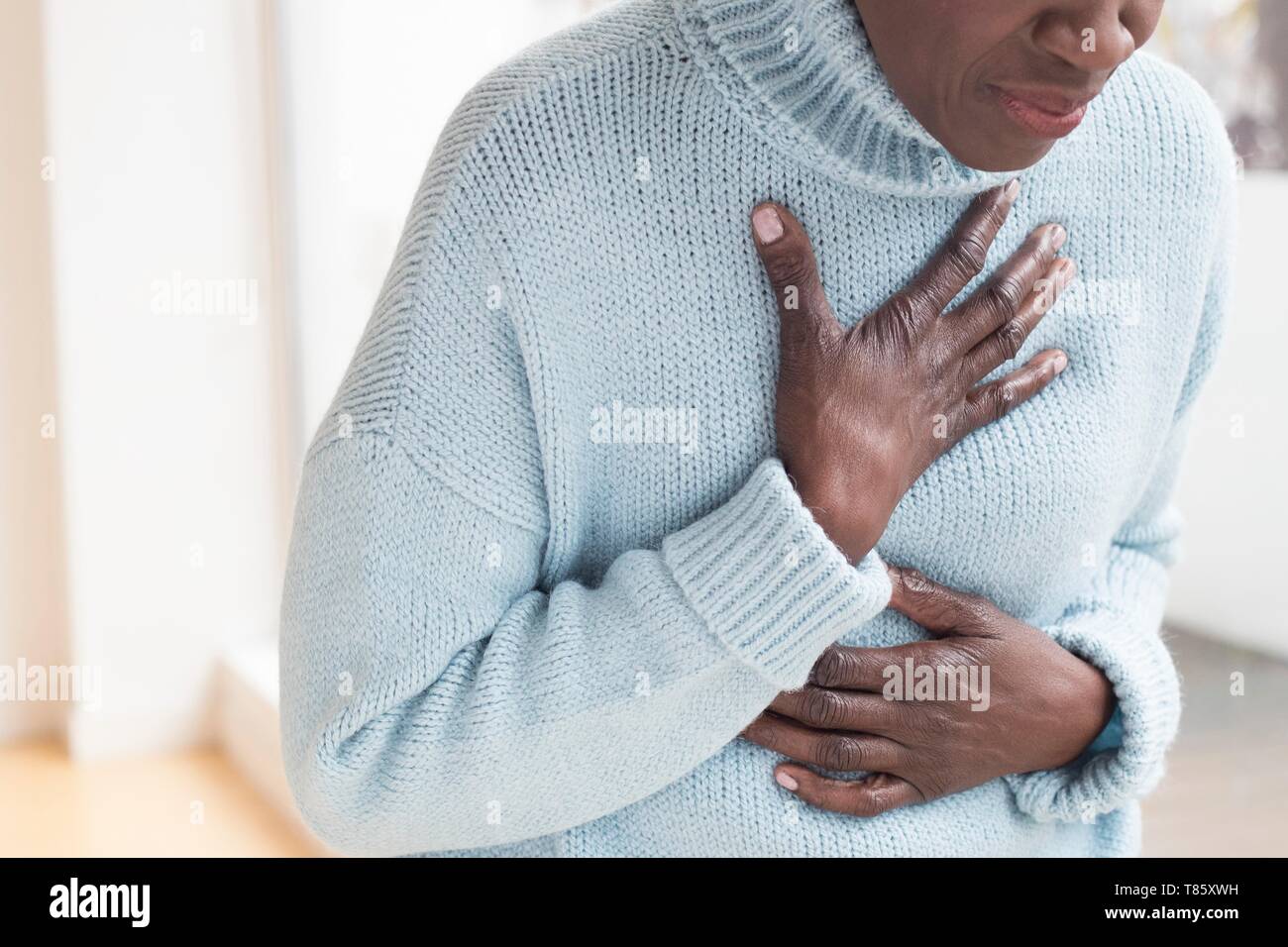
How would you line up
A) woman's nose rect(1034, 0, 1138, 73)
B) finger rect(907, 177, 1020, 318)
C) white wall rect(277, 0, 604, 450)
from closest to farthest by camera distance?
1. woman's nose rect(1034, 0, 1138, 73)
2. finger rect(907, 177, 1020, 318)
3. white wall rect(277, 0, 604, 450)

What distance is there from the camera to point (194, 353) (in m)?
1.95

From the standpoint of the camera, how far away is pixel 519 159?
71cm

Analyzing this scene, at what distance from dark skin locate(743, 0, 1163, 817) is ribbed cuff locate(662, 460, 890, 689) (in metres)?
0.02

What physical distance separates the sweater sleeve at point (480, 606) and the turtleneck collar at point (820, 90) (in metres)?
0.15

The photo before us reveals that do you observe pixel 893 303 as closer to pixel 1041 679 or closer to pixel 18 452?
pixel 1041 679

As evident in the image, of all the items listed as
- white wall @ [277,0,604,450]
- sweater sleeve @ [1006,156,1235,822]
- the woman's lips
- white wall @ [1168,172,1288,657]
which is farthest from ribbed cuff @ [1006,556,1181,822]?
white wall @ [1168,172,1288,657]

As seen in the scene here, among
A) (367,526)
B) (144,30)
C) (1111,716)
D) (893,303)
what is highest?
(144,30)

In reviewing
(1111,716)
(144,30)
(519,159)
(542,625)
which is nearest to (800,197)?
(519,159)

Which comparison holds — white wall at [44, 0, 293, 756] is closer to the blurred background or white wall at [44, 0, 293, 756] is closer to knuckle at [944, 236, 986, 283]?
the blurred background

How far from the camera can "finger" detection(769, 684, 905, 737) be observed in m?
0.77

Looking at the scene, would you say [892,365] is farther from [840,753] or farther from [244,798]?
[244,798]

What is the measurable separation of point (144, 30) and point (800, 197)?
1410 mm

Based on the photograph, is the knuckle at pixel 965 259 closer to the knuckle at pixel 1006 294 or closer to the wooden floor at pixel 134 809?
the knuckle at pixel 1006 294

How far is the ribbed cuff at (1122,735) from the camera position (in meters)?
0.82
